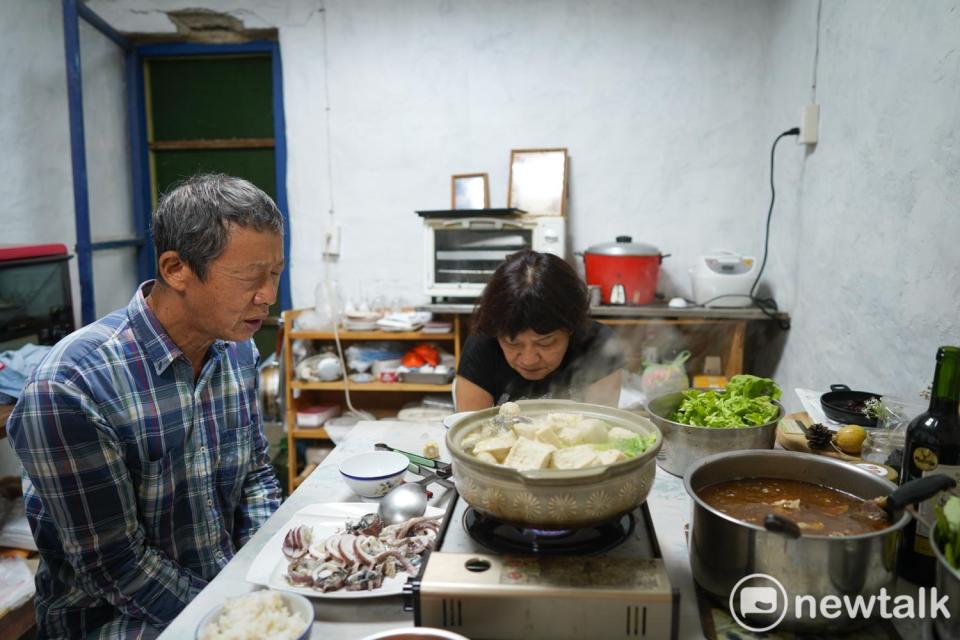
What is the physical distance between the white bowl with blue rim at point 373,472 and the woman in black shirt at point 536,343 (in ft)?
2.25

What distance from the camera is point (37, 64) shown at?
3586mm

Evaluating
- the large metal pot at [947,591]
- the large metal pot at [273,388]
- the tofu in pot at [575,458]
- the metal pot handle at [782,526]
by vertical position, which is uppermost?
the tofu in pot at [575,458]

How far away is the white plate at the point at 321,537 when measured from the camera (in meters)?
1.15

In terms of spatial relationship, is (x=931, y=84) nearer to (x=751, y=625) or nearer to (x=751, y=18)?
(x=751, y=625)

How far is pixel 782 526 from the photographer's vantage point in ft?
3.12

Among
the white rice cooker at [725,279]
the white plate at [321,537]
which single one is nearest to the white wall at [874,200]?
the white rice cooker at [725,279]

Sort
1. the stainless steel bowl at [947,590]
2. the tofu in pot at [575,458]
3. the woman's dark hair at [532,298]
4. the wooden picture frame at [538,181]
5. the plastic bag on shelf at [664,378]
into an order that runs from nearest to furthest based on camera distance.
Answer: the stainless steel bowl at [947,590] → the tofu in pot at [575,458] → the woman's dark hair at [532,298] → the plastic bag on shelf at [664,378] → the wooden picture frame at [538,181]

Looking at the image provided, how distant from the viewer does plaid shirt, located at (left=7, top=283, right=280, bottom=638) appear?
1.41m

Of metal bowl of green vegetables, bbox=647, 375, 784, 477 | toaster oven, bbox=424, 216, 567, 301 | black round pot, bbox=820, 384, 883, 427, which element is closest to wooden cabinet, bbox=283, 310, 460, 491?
toaster oven, bbox=424, 216, 567, 301

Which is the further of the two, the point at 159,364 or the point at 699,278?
the point at 699,278

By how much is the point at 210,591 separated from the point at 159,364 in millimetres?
617

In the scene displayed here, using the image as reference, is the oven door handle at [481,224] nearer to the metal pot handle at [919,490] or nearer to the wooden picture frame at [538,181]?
the wooden picture frame at [538,181]

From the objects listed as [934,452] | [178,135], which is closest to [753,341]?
[934,452]

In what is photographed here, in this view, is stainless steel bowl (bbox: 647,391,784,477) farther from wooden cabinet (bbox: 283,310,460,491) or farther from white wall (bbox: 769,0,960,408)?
wooden cabinet (bbox: 283,310,460,491)
